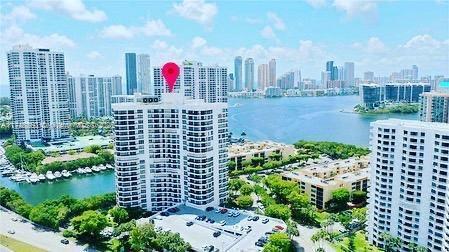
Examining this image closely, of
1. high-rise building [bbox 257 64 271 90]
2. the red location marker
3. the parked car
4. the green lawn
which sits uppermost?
high-rise building [bbox 257 64 271 90]

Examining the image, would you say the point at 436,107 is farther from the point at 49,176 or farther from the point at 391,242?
the point at 49,176

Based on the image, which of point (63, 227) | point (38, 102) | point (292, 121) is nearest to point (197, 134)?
point (63, 227)

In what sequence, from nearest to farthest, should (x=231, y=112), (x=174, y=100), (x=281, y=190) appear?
(x=174, y=100), (x=281, y=190), (x=231, y=112)

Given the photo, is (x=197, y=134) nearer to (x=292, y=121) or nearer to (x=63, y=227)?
(x=63, y=227)

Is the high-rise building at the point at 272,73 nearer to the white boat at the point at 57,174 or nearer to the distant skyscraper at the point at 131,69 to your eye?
the distant skyscraper at the point at 131,69

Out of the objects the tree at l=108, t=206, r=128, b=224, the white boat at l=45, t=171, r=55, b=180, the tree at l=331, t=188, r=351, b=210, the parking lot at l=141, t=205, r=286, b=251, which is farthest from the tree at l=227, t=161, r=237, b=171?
the white boat at l=45, t=171, r=55, b=180

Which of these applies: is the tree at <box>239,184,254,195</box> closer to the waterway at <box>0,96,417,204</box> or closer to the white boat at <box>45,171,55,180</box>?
the waterway at <box>0,96,417,204</box>

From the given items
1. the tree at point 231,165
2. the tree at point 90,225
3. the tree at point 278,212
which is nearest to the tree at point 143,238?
the tree at point 90,225
